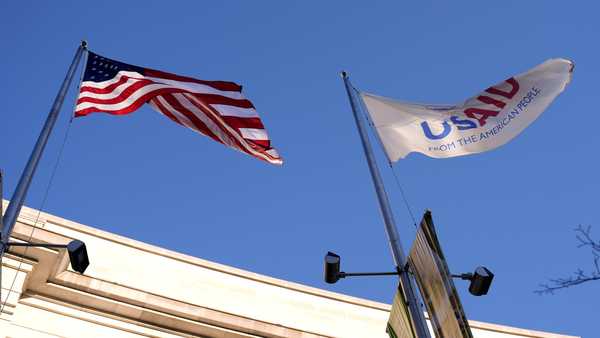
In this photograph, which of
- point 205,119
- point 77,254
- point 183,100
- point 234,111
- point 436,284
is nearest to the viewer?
point 436,284

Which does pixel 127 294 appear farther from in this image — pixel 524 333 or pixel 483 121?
pixel 524 333

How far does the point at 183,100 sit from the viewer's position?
11406mm

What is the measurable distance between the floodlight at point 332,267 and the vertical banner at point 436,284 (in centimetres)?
105

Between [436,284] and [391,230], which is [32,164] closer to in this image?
[391,230]

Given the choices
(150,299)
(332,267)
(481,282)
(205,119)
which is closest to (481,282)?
(481,282)

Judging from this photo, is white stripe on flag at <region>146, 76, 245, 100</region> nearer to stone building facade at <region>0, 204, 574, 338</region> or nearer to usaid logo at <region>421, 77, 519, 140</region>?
usaid logo at <region>421, 77, 519, 140</region>

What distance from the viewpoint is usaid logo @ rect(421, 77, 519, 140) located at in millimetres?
10844

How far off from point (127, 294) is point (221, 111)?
469cm

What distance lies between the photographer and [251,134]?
11477 millimetres

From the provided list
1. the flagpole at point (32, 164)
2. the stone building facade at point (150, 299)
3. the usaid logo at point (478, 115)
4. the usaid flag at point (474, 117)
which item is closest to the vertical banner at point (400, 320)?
the usaid flag at point (474, 117)

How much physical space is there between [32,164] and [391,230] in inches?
194

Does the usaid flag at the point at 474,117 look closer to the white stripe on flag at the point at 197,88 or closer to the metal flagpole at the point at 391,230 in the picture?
the metal flagpole at the point at 391,230

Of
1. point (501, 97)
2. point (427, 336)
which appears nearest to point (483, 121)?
point (501, 97)

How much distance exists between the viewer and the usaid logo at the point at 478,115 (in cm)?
1084
